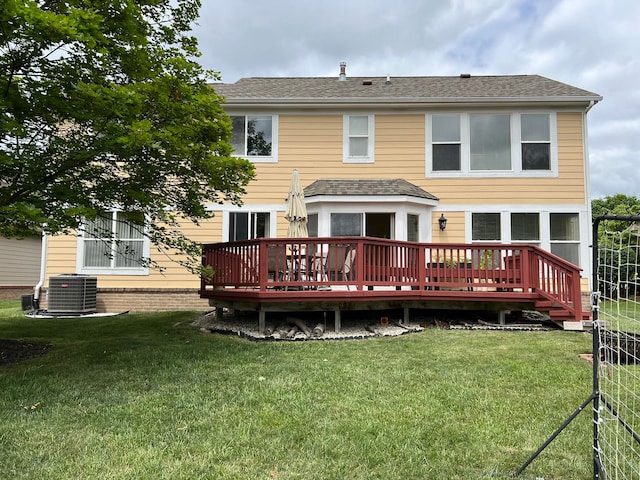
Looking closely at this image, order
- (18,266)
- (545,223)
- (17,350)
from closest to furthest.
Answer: (17,350) → (545,223) → (18,266)

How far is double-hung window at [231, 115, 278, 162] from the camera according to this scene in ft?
37.0

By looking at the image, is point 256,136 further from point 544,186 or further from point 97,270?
point 544,186

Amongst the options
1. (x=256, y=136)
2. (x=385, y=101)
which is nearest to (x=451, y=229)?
(x=385, y=101)

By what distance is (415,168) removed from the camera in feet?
36.6

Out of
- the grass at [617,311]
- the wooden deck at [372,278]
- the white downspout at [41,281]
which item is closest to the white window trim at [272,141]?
the wooden deck at [372,278]

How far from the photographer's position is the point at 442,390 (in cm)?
405

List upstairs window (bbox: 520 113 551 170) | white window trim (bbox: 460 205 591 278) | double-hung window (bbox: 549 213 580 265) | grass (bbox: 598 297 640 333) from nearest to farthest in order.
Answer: grass (bbox: 598 297 640 333) → white window trim (bbox: 460 205 591 278) → double-hung window (bbox: 549 213 580 265) → upstairs window (bbox: 520 113 551 170)

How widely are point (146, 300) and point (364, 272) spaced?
6.76 m

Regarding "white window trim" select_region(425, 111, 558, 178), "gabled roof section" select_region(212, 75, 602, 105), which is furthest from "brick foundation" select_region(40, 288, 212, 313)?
"white window trim" select_region(425, 111, 558, 178)

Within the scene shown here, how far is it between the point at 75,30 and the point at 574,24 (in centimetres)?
1452

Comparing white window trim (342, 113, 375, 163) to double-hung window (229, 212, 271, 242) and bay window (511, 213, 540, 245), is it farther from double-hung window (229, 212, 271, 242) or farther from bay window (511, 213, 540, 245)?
bay window (511, 213, 540, 245)

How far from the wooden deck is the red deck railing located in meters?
0.02

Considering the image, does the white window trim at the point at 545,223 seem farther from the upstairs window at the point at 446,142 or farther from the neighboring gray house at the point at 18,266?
the neighboring gray house at the point at 18,266

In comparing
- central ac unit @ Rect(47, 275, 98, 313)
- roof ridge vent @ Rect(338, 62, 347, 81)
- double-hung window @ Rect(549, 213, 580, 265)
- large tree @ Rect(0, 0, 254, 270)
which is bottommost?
central ac unit @ Rect(47, 275, 98, 313)
